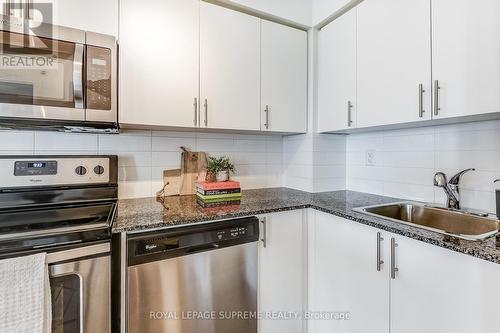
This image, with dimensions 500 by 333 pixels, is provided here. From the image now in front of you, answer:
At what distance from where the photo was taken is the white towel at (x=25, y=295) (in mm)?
831

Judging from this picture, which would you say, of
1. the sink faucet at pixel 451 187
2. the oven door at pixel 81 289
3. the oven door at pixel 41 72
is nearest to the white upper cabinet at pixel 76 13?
the oven door at pixel 41 72

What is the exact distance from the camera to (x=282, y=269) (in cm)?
153

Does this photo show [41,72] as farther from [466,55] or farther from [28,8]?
[466,55]

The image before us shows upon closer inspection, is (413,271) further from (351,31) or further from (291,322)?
(351,31)

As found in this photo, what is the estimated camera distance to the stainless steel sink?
1.20 m

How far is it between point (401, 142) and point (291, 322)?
4.38ft

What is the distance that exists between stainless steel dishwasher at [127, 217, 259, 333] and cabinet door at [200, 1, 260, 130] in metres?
0.69

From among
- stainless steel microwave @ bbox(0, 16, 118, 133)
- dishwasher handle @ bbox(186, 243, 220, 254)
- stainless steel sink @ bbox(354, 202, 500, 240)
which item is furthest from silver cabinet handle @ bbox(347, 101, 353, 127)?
stainless steel microwave @ bbox(0, 16, 118, 133)

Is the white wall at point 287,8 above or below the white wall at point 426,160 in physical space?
above

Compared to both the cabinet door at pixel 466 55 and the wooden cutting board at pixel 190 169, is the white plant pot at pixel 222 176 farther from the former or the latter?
the cabinet door at pixel 466 55

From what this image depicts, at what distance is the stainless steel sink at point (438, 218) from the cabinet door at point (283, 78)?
796 millimetres

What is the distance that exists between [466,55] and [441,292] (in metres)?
0.97

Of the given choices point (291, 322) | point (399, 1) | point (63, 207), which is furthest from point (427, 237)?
point (63, 207)

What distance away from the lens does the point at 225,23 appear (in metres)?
1.64
